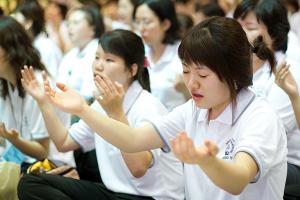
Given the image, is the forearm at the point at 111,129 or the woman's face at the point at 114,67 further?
the woman's face at the point at 114,67

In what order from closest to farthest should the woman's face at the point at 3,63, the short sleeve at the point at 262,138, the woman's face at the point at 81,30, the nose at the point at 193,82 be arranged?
the short sleeve at the point at 262,138, the nose at the point at 193,82, the woman's face at the point at 3,63, the woman's face at the point at 81,30

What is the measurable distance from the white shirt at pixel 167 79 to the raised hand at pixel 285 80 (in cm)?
129

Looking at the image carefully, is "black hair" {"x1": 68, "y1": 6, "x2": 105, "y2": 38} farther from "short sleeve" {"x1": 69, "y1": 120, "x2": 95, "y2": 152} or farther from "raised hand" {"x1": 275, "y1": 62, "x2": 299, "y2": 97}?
"raised hand" {"x1": 275, "y1": 62, "x2": 299, "y2": 97}

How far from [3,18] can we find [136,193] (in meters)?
1.19

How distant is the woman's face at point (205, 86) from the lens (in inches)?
63.2

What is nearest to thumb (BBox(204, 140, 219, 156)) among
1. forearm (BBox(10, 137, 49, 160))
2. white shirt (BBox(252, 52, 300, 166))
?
white shirt (BBox(252, 52, 300, 166))

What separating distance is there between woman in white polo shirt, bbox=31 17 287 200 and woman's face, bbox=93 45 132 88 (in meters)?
0.52

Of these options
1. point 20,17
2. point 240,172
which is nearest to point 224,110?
point 240,172

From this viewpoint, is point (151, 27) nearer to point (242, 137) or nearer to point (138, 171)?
point (138, 171)

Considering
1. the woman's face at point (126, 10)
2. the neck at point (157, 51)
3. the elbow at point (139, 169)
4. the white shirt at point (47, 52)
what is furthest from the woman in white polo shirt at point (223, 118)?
the woman's face at point (126, 10)

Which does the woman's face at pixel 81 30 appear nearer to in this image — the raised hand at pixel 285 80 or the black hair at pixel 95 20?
the black hair at pixel 95 20

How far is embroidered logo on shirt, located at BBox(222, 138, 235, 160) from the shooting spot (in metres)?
1.64

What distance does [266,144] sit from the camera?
154 centimetres

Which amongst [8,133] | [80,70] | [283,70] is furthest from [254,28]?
[80,70]
